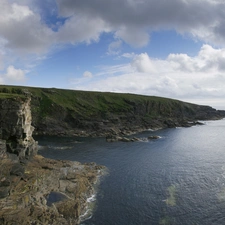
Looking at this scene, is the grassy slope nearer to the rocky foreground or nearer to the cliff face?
the cliff face

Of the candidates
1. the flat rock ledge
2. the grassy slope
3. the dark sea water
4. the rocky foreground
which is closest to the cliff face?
the rocky foreground

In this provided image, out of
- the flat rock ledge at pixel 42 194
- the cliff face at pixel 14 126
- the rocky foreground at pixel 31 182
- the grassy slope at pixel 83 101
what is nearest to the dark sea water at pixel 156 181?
the flat rock ledge at pixel 42 194

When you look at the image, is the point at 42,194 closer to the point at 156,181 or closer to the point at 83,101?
the point at 156,181

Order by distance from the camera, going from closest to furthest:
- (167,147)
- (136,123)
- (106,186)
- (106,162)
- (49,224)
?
(49,224), (106,186), (106,162), (167,147), (136,123)

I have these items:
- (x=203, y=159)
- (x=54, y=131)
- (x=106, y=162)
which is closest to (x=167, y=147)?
(x=203, y=159)

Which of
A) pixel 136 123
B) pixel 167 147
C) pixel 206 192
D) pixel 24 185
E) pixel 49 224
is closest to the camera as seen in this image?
pixel 49 224

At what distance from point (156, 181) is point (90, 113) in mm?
99675

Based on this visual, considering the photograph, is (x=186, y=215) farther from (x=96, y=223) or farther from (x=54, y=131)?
(x=54, y=131)

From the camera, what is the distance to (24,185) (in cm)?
4450

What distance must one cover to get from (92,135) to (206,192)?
3301 inches

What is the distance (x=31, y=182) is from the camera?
46312 millimetres

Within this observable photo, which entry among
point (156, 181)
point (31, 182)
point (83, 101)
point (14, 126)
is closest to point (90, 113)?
point (83, 101)

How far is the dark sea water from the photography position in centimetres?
4072

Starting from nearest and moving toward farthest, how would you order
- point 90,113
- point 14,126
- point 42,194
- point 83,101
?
point 42,194 → point 14,126 → point 90,113 → point 83,101
